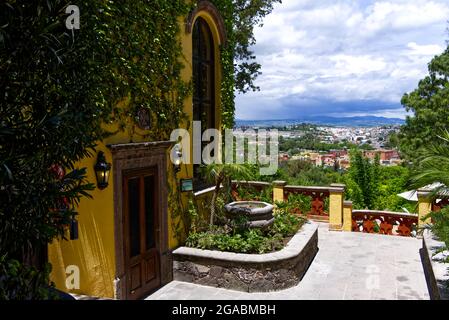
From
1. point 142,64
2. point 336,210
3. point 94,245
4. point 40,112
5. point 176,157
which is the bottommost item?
point 336,210

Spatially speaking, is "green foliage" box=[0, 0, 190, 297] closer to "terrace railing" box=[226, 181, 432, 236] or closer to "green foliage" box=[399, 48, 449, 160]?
"terrace railing" box=[226, 181, 432, 236]

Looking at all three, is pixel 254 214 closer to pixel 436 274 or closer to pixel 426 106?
pixel 436 274

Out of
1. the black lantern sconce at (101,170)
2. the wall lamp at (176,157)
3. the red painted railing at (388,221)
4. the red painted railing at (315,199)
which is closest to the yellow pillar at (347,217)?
the red painted railing at (388,221)

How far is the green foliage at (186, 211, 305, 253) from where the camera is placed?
7.23m

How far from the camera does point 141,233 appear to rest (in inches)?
259

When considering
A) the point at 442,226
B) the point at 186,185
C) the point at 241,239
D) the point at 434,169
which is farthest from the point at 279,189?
the point at 442,226

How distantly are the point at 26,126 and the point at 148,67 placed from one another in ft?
13.8

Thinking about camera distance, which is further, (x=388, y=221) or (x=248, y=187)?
(x=248, y=187)

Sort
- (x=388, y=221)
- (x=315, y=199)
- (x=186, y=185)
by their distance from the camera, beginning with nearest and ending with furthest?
(x=186, y=185) < (x=388, y=221) < (x=315, y=199)

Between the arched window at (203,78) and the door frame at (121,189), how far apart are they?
5.31 feet

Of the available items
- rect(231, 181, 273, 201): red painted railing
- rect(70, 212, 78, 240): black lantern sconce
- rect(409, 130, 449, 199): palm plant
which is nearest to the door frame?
rect(70, 212, 78, 240): black lantern sconce

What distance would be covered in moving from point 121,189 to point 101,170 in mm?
701

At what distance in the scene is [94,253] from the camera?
5.43m
